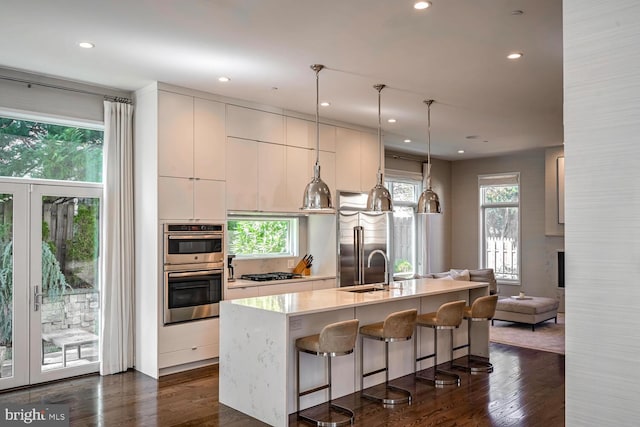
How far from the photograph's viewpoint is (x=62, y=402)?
4.39 metres

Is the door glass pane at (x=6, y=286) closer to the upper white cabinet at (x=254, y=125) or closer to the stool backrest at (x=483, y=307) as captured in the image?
the upper white cabinet at (x=254, y=125)

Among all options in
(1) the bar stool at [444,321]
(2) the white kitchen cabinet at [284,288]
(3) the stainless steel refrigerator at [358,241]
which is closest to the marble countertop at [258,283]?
(2) the white kitchen cabinet at [284,288]

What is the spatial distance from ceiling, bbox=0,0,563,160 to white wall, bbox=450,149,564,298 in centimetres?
382

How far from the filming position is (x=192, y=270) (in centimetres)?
542

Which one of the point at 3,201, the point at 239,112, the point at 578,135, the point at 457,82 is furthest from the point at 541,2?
the point at 3,201

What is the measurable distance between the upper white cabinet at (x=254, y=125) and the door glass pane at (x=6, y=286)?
239cm

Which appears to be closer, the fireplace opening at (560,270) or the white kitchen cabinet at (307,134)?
the white kitchen cabinet at (307,134)

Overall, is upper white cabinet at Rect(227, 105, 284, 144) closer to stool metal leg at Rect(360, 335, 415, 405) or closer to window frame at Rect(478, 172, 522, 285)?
stool metal leg at Rect(360, 335, 415, 405)

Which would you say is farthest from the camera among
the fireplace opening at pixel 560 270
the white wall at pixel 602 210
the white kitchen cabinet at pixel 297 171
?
the fireplace opening at pixel 560 270

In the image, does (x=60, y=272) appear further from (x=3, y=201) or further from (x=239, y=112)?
(x=239, y=112)

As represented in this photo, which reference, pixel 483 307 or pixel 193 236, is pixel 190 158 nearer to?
pixel 193 236

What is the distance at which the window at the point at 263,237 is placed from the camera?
260 inches

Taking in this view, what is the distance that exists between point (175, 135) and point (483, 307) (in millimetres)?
3744

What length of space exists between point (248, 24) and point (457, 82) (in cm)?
246
